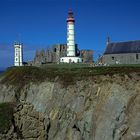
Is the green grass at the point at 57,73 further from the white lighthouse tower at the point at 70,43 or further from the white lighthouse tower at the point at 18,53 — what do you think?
the white lighthouse tower at the point at 18,53

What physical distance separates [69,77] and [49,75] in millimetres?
3543

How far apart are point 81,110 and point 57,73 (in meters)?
7.36

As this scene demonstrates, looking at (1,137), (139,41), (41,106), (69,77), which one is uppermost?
(139,41)

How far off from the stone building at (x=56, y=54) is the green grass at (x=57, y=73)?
3253cm

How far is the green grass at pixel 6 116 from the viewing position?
4381 cm

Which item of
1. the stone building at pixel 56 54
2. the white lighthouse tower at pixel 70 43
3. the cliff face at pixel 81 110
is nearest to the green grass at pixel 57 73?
the cliff face at pixel 81 110

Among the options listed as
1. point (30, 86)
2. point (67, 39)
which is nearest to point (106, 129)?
point (30, 86)

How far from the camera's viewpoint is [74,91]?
43562mm

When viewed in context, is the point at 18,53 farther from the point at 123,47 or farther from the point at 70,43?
the point at 123,47

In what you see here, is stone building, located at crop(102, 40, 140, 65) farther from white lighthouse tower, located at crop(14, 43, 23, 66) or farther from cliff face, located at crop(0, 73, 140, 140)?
white lighthouse tower, located at crop(14, 43, 23, 66)

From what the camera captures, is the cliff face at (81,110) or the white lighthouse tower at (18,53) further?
the white lighthouse tower at (18,53)

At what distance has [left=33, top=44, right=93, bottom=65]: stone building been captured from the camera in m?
87.9

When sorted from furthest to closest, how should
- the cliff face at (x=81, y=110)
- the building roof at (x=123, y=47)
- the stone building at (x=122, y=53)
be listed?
the building roof at (x=123, y=47)
the stone building at (x=122, y=53)
the cliff face at (x=81, y=110)

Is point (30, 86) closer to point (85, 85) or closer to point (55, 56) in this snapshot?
point (85, 85)
